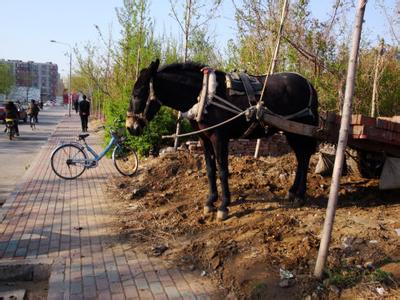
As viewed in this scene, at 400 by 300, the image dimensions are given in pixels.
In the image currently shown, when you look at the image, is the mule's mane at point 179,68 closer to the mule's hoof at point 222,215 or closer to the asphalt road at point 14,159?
the mule's hoof at point 222,215

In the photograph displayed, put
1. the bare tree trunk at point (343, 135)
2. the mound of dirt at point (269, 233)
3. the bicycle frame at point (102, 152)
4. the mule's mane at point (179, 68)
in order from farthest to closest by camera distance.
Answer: the bicycle frame at point (102, 152) < the mule's mane at point (179, 68) < the mound of dirt at point (269, 233) < the bare tree trunk at point (343, 135)

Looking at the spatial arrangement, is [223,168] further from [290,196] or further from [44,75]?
[44,75]

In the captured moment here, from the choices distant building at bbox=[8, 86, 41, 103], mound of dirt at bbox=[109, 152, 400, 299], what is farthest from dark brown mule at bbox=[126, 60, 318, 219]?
distant building at bbox=[8, 86, 41, 103]

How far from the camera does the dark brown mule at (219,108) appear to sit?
5.45 metres

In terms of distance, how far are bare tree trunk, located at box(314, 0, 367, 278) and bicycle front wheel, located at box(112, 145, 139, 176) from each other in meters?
6.56

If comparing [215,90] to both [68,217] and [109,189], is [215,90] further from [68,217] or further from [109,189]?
[109,189]

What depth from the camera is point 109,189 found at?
8.30m

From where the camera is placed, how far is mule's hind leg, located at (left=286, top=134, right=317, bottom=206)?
18.9ft

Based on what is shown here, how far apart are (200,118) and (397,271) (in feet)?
9.13

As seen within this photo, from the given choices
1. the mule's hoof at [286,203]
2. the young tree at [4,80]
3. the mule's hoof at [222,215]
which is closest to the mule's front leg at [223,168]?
the mule's hoof at [222,215]

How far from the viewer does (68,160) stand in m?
9.41

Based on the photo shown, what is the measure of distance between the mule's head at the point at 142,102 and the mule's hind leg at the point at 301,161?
1.93 metres

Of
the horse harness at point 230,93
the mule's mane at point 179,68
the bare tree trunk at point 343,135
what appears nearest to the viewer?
the bare tree trunk at point 343,135

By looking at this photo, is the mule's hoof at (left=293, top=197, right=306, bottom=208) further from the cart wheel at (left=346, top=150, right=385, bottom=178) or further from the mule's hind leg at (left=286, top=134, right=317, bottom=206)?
the cart wheel at (left=346, top=150, right=385, bottom=178)
